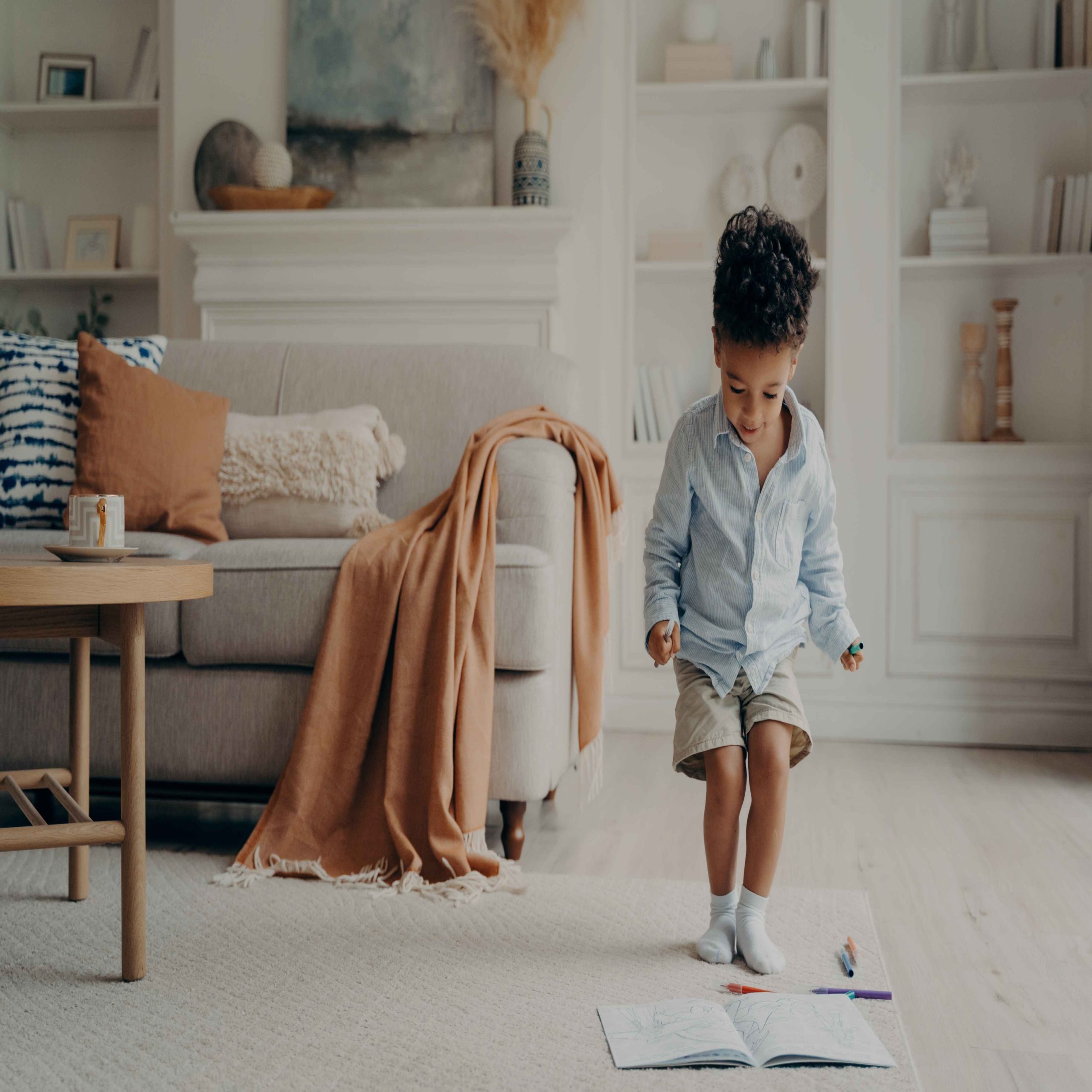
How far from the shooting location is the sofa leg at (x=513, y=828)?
1792mm

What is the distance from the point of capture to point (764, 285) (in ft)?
4.27

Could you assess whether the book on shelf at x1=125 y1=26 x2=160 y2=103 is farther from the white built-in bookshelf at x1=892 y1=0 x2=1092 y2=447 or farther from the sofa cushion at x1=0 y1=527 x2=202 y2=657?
the white built-in bookshelf at x1=892 y1=0 x2=1092 y2=447

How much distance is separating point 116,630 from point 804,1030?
0.94 metres

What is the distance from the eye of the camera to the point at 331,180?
10.5ft

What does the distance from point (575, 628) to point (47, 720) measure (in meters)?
0.95

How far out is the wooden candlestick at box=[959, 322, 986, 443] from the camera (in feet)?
10.1

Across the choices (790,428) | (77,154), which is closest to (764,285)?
(790,428)

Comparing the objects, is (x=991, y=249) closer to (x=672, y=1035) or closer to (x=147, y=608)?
(x=147, y=608)

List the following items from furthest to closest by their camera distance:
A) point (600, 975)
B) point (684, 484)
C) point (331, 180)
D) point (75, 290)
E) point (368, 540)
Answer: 1. point (75, 290)
2. point (331, 180)
3. point (368, 540)
4. point (684, 484)
5. point (600, 975)

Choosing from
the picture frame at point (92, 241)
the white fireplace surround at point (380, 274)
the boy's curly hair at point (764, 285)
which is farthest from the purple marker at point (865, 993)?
the picture frame at point (92, 241)

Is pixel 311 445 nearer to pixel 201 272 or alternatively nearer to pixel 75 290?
pixel 201 272

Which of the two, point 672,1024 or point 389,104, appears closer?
point 672,1024

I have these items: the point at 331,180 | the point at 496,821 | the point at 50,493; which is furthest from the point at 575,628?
the point at 331,180

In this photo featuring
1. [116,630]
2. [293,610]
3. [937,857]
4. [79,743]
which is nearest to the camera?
[116,630]
